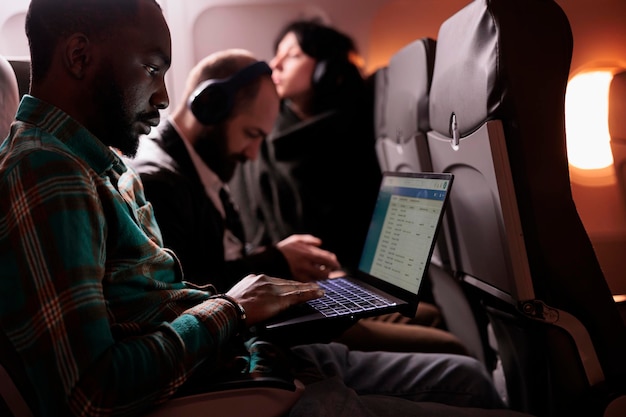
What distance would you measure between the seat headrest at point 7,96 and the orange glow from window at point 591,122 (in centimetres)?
119

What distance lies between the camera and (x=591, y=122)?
4.29 ft

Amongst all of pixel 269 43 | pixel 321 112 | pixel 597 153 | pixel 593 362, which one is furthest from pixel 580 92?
pixel 269 43

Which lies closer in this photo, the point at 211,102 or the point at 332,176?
the point at 211,102

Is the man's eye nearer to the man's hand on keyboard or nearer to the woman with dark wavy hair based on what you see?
the man's hand on keyboard

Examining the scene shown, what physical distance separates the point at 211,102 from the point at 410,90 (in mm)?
607

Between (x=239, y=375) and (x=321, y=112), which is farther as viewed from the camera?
(x=321, y=112)

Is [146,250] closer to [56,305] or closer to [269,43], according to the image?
[56,305]

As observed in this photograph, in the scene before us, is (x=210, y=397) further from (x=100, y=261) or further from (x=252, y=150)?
(x=252, y=150)

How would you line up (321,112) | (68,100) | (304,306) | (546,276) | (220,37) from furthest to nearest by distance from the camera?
(220,37) < (321,112) < (304,306) < (546,276) < (68,100)

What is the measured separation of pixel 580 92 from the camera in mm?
1257

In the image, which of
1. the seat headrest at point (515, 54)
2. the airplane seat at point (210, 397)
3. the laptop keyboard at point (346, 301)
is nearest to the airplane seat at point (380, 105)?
the laptop keyboard at point (346, 301)

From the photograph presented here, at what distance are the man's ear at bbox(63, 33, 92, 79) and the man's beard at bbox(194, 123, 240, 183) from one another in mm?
942

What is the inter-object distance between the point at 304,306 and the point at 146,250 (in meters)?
0.38

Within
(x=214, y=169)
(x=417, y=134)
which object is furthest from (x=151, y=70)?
(x=214, y=169)
